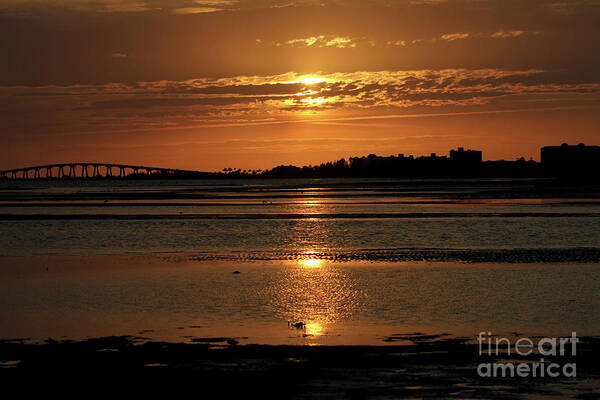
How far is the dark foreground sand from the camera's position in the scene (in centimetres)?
1035

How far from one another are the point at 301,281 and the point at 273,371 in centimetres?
1034

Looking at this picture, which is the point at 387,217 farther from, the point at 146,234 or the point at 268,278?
the point at 268,278

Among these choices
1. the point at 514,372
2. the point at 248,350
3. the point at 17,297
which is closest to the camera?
the point at 514,372

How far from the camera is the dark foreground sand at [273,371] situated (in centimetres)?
1035

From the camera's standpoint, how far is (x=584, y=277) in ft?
70.9

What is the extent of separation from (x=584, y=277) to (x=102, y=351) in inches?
571

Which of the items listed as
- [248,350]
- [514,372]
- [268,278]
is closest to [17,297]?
[268,278]
